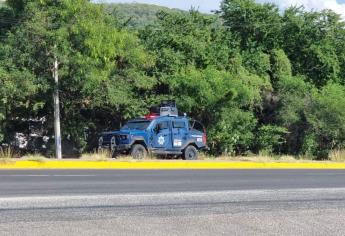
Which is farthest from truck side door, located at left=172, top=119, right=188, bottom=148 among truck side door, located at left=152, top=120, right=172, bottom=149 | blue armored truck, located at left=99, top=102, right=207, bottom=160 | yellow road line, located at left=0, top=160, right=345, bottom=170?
yellow road line, located at left=0, top=160, right=345, bottom=170

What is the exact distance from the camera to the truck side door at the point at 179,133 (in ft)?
82.1

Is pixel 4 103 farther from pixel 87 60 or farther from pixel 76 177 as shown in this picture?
pixel 76 177

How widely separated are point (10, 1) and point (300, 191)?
1736 centimetres

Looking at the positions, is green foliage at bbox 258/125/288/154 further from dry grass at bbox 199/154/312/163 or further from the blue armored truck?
the blue armored truck

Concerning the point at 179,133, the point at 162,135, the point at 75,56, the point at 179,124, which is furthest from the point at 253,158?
the point at 75,56

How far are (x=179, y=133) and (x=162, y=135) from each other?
2.89 feet

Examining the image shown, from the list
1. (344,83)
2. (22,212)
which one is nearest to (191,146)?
(344,83)

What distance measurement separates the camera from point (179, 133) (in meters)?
25.2

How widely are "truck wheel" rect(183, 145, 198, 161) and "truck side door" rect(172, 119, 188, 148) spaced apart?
0.34m

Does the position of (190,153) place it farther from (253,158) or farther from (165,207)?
(165,207)

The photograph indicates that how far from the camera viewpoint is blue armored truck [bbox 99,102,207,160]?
23734 mm

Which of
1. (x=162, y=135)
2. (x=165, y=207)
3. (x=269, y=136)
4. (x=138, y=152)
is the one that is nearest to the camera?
(x=165, y=207)

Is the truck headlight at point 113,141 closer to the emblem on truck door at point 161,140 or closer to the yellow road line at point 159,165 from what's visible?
the emblem on truck door at point 161,140

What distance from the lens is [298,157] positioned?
97.2 ft
